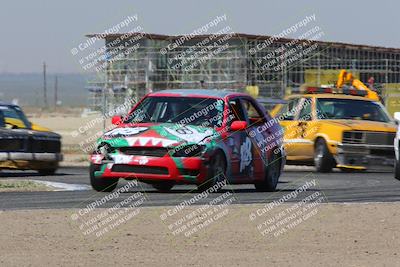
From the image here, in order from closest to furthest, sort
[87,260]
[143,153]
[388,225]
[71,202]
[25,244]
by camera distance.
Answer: [87,260] < [25,244] < [388,225] < [71,202] < [143,153]

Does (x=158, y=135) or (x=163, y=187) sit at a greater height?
(x=158, y=135)

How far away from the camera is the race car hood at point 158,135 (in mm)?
15570

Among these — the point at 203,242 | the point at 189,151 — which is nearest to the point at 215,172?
the point at 189,151

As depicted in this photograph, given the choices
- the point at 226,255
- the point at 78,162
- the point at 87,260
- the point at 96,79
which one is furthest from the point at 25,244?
the point at 96,79

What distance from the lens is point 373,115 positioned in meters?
24.0

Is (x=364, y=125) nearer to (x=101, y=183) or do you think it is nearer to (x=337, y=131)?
(x=337, y=131)

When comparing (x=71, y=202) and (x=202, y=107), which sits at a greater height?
(x=202, y=107)

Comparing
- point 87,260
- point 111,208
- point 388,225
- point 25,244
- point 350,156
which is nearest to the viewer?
point 87,260

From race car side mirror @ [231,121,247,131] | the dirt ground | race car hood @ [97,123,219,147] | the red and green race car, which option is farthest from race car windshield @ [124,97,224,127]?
the dirt ground

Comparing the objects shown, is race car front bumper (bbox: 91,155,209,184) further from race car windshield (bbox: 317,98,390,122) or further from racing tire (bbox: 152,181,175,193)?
race car windshield (bbox: 317,98,390,122)

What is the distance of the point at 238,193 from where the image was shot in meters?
16.7

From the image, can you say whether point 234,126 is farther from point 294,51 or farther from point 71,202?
point 294,51

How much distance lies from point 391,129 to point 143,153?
8.70 meters

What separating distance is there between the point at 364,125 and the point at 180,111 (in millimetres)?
7373
